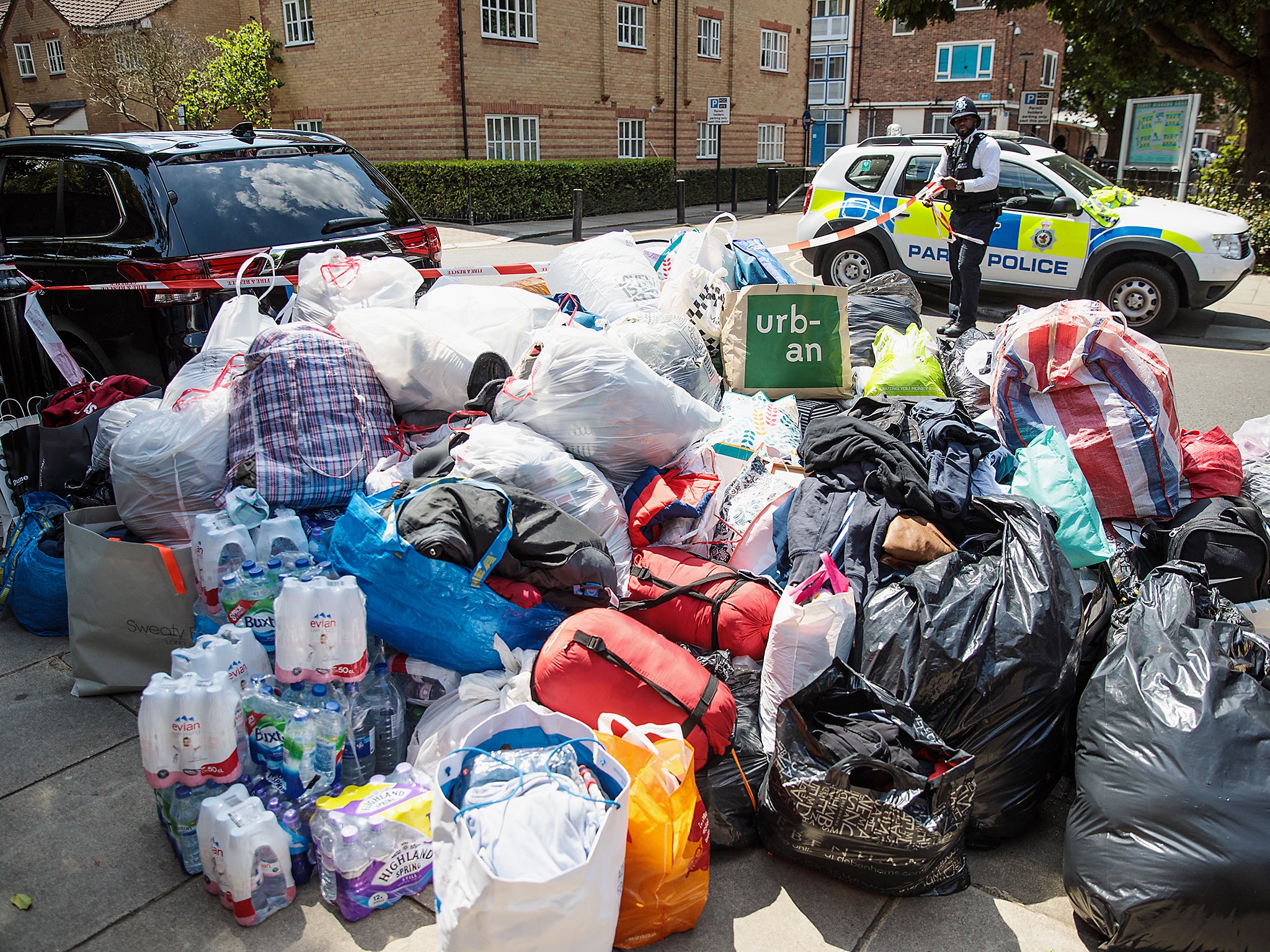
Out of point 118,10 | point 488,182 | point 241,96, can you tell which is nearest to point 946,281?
point 488,182

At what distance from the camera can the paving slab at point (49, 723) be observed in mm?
2752

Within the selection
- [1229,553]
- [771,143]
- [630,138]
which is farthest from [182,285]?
[771,143]

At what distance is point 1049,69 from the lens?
39.0 meters

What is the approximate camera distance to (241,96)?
21297mm

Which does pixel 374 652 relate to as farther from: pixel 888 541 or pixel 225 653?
pixel 888 541

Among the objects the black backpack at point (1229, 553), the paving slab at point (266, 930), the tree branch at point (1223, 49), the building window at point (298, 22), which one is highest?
the building window at point (298, 22)

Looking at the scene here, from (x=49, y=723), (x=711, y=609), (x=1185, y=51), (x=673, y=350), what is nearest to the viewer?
(x=711, y=609)

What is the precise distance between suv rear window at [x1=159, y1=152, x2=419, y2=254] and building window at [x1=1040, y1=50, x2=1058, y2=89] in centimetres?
4101

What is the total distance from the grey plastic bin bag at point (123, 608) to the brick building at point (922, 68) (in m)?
37.9

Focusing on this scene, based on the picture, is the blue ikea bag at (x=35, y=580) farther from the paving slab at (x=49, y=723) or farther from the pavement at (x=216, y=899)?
the pavement at (x=216, y=899)

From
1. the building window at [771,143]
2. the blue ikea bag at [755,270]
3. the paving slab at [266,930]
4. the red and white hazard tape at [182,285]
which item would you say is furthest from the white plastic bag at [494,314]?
the building window at [771,143]

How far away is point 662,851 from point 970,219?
722 centimetres

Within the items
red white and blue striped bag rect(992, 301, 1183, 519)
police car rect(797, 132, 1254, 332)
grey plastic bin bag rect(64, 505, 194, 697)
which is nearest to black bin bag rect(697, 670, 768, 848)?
red white and blue striped bag rect(992, 301, 1183, 519)

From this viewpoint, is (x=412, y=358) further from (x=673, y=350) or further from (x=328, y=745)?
(x=328, y=745)
